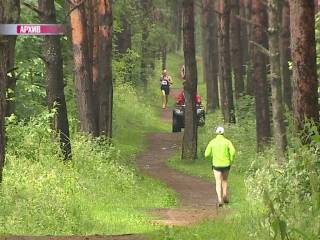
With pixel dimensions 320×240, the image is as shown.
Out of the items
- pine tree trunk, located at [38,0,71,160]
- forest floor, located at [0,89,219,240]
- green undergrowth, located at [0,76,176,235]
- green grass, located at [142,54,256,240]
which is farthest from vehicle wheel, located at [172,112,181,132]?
pine tree trunk, located at [38,0,71,160]

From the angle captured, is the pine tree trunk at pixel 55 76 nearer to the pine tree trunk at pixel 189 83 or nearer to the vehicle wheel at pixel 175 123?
the pine tree trunk at pixel 189 83

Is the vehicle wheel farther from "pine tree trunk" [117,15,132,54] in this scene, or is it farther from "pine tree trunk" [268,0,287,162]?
"pine tree trunk" [268,0,287,162]

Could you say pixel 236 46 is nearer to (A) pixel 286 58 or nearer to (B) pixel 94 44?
(A) pixel 286 58

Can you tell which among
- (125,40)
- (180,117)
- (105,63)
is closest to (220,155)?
(105,63)

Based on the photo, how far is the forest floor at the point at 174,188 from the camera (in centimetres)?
1344

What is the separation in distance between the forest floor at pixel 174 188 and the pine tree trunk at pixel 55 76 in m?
3.38

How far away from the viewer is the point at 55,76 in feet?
57.8

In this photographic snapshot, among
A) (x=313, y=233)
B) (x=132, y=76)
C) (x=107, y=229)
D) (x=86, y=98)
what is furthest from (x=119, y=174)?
(x=132, y=76)

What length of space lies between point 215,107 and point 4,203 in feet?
101

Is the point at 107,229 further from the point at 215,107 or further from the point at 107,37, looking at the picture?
the point at 215,107

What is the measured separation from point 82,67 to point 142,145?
35.4ft

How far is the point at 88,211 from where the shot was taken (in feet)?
44.2

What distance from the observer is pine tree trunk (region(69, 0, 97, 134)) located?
69.5ft

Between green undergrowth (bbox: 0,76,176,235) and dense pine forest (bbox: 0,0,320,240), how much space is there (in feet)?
0.12
